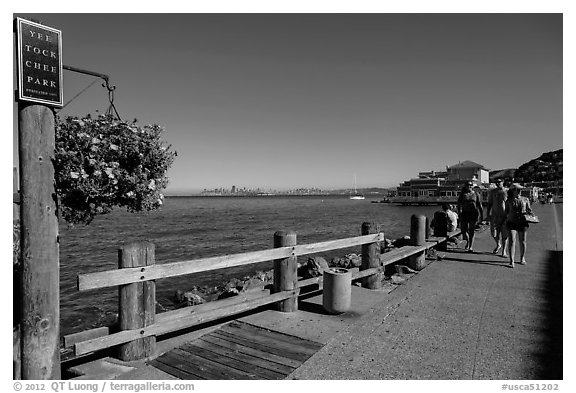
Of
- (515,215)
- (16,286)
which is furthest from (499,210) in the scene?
(16,286)

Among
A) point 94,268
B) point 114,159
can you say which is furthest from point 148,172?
point 94,268

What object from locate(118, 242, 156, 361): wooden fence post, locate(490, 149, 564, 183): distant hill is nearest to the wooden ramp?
locate(118, 242, 156, 361): wooden fence post

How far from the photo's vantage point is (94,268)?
20422 mm

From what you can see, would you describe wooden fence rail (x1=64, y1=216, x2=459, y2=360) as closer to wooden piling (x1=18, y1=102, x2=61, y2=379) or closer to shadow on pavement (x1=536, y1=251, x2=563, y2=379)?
wooden piling (x1=18, y1=102, x2=61, y2=379)

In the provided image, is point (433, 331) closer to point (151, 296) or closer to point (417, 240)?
point (151, 296)

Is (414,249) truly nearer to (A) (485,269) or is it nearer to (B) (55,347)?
(A) (485,269)

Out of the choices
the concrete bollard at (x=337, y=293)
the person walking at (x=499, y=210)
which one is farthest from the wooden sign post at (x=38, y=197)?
the person walking at (x=499, y=210)

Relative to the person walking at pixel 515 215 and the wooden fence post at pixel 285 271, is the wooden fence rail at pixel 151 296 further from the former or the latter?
the person walking at pixel 515 215

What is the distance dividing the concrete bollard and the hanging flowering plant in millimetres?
3304

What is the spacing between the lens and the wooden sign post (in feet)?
11.3

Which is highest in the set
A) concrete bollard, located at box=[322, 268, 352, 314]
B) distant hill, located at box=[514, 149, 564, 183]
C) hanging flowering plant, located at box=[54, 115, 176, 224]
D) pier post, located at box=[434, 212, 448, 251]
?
distant hill, located at box=[514, 149, 564, 183]

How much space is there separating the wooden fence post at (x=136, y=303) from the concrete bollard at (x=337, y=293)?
2.76m

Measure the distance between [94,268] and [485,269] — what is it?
19.5m

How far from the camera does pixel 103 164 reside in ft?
11.5
